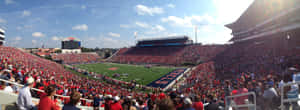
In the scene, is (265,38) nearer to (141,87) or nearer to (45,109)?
(141,87)

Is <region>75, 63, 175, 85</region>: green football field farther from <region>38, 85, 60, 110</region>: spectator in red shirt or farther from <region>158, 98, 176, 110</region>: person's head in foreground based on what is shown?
<region>158, 98, 176, 110</region>: person's head in foreground

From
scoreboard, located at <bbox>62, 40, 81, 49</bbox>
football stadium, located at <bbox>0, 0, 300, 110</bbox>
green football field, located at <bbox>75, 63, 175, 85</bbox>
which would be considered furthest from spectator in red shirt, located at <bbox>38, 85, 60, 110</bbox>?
scoreboard, located at <bbox>62, 40, 81, 49</bbox>

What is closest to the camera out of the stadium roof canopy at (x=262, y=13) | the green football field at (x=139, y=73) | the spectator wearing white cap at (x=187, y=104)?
the spectator wearing white cap at (x=187, y=104)

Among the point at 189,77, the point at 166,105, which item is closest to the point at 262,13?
the point at 189,77

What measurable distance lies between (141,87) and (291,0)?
25014 mm

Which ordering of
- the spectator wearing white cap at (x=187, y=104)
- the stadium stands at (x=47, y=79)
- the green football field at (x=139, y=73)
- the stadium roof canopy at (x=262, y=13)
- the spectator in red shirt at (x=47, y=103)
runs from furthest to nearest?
the green football field at (x=139, y=73), the stadium roof canopy at (x=262, y=13), the stadium stands at (x=47, y=79), the spectator wearing white cap at (x=187, y=104), the spectator in red shirt at (x=47, y=103)

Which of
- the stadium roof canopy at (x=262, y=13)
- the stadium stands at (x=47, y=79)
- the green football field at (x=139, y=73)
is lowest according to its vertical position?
the green football field at (x=139, y=73)

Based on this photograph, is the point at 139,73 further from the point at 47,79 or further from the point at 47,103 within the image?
the point at 47,103

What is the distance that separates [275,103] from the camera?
4.27 m

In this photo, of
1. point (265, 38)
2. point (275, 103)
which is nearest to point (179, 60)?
point (265, 38)

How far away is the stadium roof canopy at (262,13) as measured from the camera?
846 inches

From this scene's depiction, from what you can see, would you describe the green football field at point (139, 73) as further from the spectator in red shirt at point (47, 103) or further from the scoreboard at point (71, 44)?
the scoreboard at point (71, 44)

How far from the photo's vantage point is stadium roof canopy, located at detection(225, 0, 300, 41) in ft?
70.5

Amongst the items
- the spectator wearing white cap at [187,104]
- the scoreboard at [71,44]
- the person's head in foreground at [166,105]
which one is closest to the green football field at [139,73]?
the spectator wearing white cap at [187,104]
